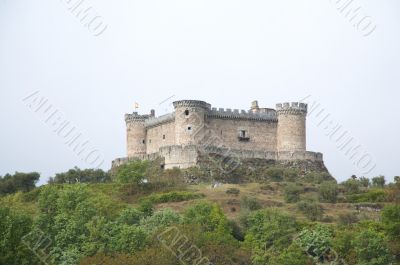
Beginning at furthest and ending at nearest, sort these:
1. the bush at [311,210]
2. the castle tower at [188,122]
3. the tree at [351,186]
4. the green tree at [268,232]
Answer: the castle tower at [188,122] < the tree at [351,186] < the bush at [311,210] < the green tree at [268,232]

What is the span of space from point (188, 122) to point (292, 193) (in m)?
12.2

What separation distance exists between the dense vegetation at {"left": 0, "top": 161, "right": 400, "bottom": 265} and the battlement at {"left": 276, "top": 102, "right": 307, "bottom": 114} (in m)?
10.5

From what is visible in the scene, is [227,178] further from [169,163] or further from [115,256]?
[115,256]

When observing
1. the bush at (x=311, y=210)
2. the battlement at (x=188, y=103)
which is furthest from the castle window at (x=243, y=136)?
the bush at (x=311, y=210)

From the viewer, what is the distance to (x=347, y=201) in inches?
2849

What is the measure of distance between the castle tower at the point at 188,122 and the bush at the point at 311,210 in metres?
14.6

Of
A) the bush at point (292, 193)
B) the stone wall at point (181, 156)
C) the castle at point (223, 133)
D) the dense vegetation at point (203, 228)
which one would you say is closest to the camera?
the dense vegetation at point (203, 228)

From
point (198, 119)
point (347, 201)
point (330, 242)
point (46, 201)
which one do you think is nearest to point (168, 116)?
point (198, 119)

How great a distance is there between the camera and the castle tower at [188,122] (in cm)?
7712

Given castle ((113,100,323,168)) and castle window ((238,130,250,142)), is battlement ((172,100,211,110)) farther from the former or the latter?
castle window ((238,130,250,142))

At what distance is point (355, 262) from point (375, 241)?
79.6 inches

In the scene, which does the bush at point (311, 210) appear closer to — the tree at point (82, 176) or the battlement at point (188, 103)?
the battlement at point (188, 103)

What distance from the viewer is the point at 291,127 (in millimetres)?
80938

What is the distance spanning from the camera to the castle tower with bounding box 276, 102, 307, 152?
8069 centimetres
